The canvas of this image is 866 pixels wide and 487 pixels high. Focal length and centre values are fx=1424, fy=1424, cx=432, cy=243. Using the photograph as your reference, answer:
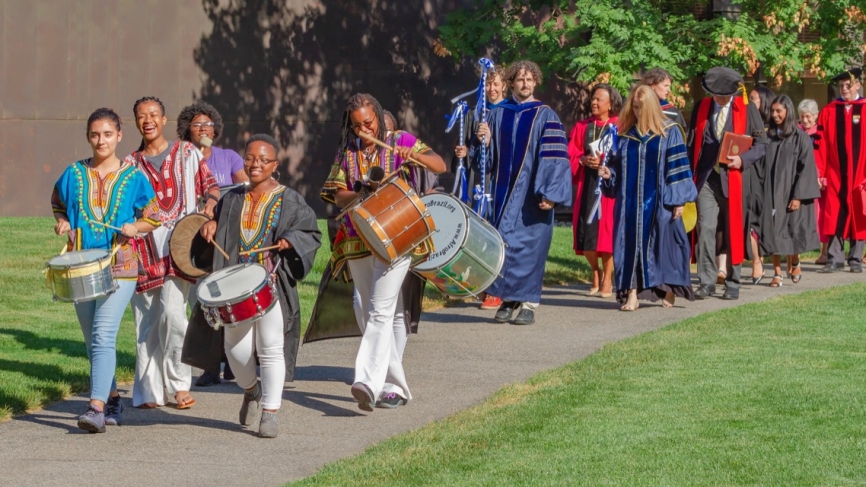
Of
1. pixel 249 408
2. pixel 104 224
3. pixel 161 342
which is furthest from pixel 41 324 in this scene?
pixel 249 408

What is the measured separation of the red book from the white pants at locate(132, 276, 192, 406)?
6.45 meters

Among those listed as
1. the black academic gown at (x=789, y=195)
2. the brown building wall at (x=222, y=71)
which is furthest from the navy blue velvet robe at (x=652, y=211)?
the brown building wall at (x=222, y=71)

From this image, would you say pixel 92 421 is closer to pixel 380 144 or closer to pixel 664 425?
pixel 380 144

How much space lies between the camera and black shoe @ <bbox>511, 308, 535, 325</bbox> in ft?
37.4

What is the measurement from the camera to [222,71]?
73.2 ft

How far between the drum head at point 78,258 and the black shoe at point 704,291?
7.10m

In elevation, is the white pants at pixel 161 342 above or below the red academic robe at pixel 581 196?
below

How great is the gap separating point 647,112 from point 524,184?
1.37 meters

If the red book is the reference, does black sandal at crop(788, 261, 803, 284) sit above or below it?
below

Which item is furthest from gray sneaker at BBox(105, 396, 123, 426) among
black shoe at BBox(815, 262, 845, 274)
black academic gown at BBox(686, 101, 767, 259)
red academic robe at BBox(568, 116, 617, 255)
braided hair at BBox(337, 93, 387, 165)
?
black shoe at BBox(815, 262, 845, 274)

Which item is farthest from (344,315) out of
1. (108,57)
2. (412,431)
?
(108,57)

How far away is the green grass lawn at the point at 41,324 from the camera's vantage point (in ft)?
27.8

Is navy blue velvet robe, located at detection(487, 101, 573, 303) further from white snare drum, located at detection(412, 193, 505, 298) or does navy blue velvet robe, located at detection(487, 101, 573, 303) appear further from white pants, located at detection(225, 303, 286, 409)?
white pants, located at detection(225, 303, 286, 409)

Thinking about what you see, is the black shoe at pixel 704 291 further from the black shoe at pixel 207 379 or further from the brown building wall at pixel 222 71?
the brown building wall at pixel 222 71
